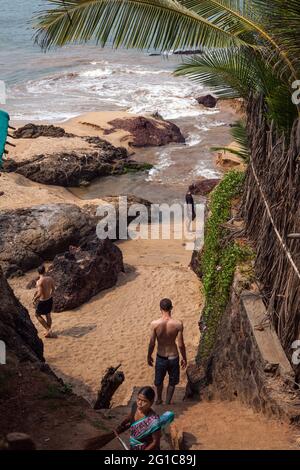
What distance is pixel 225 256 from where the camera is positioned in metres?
8.45

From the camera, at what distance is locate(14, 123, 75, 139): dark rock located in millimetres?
21895

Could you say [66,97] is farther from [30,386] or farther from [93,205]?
[30,386]

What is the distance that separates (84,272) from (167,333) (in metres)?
4.60

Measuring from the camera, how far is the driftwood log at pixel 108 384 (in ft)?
23.1

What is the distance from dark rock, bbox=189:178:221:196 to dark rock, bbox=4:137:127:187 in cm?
327

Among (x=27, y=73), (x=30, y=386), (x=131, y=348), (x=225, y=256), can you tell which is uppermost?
(x=27, y=73)

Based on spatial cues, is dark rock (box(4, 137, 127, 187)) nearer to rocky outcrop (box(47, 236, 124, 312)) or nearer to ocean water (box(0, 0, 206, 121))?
ocean water (box(0, 0, 206, 121))

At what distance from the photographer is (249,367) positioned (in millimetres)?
6621

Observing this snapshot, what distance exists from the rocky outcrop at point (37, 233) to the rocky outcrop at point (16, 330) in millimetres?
4431

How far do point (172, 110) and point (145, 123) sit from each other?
19.0 ft

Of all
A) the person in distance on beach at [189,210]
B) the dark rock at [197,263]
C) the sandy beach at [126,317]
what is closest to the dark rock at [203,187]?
the person in distance on beach at [189,210]

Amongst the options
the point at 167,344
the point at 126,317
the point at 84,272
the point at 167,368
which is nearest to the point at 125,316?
the point at 126,317

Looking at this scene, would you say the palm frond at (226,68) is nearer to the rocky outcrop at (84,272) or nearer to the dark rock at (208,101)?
the rocky outcrop at (84,272)

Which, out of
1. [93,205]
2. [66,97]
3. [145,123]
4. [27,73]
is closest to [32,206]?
[93,205]
